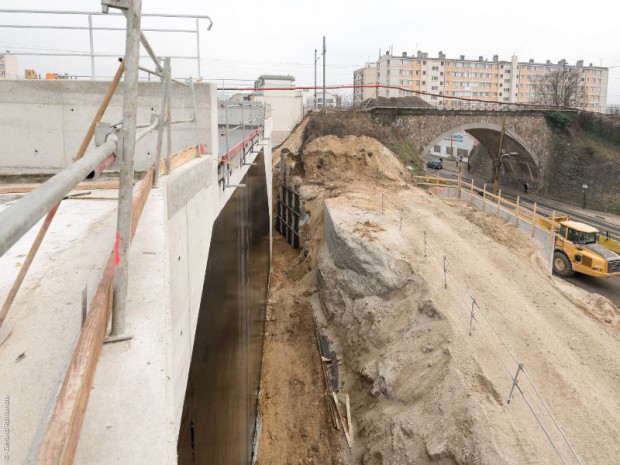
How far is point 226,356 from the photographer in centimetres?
673

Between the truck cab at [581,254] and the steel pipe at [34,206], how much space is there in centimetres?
1984

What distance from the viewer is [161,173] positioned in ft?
15.5

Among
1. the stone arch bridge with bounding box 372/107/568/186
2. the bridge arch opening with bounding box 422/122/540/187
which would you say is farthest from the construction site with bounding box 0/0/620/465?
the bridge arch opening with bounding box 422/122/540/187

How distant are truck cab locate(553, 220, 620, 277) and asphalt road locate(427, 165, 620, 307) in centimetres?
69

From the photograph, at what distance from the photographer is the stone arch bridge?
33.5m

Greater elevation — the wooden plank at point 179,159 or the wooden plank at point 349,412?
the wooden plank at point 179,159

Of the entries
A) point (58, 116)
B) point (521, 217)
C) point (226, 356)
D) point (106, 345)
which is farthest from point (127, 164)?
point (521, 217)

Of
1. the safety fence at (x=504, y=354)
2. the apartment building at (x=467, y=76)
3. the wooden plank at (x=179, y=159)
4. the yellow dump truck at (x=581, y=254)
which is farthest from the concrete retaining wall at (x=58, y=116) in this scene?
the apartment building at (x=467, y=76)

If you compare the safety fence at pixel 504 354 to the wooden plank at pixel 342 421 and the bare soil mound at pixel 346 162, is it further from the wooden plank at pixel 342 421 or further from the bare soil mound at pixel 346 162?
the bare soil mound at pixel 346 162

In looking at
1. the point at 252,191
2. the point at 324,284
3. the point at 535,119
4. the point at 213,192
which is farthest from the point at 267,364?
the point at 535,119

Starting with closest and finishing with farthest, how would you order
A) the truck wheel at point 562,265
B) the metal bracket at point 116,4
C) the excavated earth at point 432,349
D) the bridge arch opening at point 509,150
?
the metal bracket at point 116,4
the excavated earth at point 432,349
the truck wheel at point 562,265
the bridge arch opening at point 509,150

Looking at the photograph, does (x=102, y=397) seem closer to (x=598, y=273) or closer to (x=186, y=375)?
(x=186, y=375)

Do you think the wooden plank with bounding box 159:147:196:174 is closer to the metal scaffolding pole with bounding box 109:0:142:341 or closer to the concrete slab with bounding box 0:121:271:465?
the concrete slab with bounding box 0:121:271:465

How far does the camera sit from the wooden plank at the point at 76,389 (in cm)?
141
